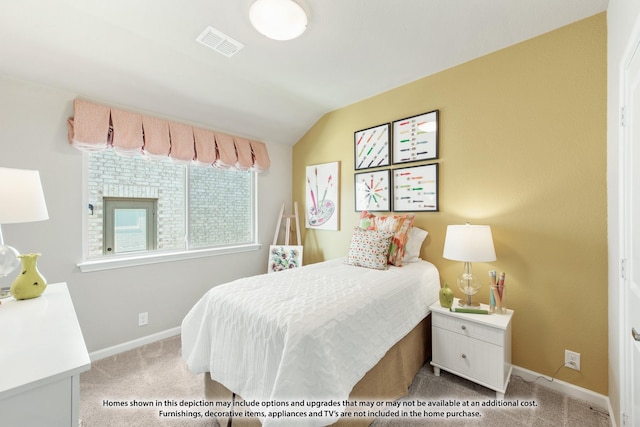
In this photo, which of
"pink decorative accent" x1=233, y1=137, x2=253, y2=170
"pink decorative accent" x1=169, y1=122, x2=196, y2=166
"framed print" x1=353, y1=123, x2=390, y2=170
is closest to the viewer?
"pink decorative accent" x1=169, y1=122, x2=196, y2=166

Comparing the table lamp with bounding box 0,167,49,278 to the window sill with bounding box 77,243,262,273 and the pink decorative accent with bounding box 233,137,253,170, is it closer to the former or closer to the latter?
the window sill with bounding box 77,243,262,273

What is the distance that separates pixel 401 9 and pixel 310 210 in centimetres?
235

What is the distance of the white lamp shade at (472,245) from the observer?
187 centimetres

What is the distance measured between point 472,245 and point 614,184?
81cm

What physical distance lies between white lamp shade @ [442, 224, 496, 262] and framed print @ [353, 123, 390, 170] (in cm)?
112

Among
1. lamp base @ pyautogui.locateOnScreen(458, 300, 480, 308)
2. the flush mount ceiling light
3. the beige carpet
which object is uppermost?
the flush mount ceiling light

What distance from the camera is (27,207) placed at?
1.30m

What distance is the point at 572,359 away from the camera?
1839 millimetres

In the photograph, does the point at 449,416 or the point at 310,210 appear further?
the point at 310,210

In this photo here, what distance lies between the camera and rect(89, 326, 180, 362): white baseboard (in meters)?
2.24

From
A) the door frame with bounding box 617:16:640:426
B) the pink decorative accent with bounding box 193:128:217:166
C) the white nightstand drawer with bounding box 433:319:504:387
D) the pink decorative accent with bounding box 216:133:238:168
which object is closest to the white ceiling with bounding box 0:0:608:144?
the pink decorative accent with bounding box 193:128:217:166

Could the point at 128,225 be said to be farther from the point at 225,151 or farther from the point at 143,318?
the point at 225,151

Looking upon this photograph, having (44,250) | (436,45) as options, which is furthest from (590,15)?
(44,250)

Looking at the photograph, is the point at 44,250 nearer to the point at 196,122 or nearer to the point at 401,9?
the point at 196,122
